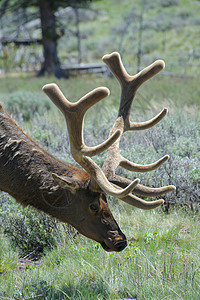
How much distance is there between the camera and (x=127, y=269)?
330cm

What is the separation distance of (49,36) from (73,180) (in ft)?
55.0

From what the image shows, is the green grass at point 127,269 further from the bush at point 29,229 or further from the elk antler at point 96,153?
the elk antler at point 96,153

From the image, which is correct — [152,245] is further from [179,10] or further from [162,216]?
[179,10]

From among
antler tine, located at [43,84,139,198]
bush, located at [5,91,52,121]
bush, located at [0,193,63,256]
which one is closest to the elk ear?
antler tine, located at [43,84,139,198]

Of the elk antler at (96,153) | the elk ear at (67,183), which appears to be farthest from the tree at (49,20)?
the elk ear at (67,183)

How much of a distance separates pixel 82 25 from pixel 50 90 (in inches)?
1813

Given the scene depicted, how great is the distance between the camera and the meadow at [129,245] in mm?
3121

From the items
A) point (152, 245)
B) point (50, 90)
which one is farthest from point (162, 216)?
point (50, 90)

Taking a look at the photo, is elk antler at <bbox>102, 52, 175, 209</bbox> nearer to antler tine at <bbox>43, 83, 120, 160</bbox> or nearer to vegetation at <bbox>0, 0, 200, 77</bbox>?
antler tine at <bbox>43, 83, 120, 160</bbox>

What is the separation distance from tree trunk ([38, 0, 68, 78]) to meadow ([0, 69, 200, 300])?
13.6 meters

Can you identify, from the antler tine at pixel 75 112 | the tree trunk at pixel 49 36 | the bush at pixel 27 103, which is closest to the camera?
the antler tine at pixel 75 112

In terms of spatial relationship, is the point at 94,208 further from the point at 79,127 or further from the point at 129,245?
the point at 129,245

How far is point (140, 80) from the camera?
3805 millimetres

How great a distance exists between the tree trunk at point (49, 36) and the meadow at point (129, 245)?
1364 cm
